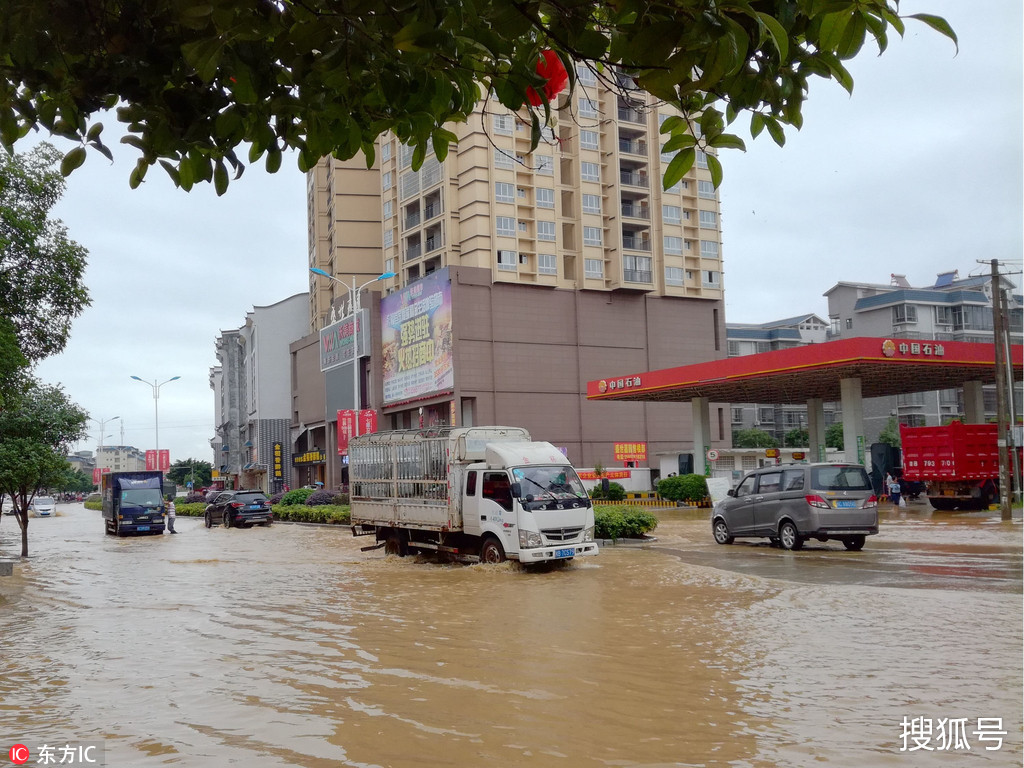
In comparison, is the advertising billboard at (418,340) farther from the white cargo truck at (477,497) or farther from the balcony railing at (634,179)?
the white cargo truck at (477,497)

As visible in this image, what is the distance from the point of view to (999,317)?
1161 inches

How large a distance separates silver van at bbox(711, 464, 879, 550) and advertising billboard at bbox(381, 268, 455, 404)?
Answer: 35989 mm

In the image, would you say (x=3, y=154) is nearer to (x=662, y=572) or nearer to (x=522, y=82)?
(x=662, y=572)

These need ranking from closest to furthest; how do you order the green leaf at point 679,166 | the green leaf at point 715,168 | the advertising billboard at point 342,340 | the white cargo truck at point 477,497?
the green leaf at point 715,168 < the green leaf at point 679,166 < the white cargo truck at point 477,497 < the advertising billboard at point 342,340

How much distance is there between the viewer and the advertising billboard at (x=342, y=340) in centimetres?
6319

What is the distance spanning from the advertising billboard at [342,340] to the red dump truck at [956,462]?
37355 millimetres

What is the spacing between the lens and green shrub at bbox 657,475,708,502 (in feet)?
138

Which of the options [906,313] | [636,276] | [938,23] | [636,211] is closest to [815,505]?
[938,23]

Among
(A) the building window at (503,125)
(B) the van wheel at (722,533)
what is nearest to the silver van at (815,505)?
(B) the van wheel at (722,533)

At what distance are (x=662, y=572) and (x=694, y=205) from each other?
49.6 metres

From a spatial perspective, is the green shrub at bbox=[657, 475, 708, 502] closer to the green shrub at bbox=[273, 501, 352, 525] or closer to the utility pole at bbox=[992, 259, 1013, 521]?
the utility pole at bbox=[992, 259, 1013, 521]

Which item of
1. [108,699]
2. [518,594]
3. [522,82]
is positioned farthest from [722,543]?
[522,82]

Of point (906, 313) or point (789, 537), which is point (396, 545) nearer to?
point (789, 537)

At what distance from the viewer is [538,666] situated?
8750 mm
